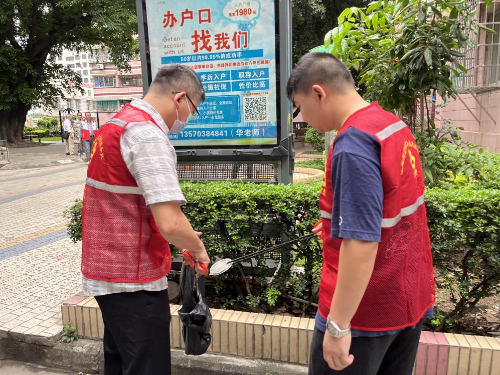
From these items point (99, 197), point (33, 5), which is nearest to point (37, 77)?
point (33, 5)

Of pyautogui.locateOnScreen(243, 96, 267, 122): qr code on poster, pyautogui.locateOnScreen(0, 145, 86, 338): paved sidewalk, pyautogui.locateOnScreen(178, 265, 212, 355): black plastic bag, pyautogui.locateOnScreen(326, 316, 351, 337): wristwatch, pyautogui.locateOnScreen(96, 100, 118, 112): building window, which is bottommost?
pyautogui.locateOnScreen(0, 145, 86, 338): paved sidewalk

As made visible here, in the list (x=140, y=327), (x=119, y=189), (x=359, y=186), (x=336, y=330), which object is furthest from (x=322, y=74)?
(x=140, y=327)

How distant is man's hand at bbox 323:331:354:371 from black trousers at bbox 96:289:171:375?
0.85 meters

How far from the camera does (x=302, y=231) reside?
2865mm

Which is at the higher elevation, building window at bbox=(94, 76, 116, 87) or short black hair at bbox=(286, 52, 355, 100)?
building window at bbox=(94, 76, 116, 87)

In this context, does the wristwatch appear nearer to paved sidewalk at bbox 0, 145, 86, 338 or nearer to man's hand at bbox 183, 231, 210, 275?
man's hand at bbox 183, 231, 210, 275

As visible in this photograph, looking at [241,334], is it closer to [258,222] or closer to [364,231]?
[258,222]

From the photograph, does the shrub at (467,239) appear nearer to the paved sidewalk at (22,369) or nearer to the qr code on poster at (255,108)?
the qr code on poster at (255,108)

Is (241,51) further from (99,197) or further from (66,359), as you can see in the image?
(66,359)

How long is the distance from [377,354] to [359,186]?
2.07 ft

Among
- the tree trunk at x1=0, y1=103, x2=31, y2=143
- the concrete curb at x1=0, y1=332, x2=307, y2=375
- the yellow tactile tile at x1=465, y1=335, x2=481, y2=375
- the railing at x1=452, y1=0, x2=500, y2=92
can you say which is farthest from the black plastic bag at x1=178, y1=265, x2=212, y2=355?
the tree trunk at x1=0, y1=103, x2=31, y2=143

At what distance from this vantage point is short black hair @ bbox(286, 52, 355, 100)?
1.39 meters

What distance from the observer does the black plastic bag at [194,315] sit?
81.0 inches

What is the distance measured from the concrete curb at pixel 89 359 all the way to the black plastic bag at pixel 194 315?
705mm
